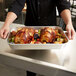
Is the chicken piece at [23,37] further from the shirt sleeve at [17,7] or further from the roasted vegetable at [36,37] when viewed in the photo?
the shirt sleeve at [17,7]

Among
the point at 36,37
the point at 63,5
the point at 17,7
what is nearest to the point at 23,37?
the point at 36,37

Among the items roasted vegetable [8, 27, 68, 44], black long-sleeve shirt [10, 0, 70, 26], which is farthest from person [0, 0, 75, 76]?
roasted vegetable [8, 27, 68, 44]

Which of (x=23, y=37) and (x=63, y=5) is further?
(x=63, y=5)

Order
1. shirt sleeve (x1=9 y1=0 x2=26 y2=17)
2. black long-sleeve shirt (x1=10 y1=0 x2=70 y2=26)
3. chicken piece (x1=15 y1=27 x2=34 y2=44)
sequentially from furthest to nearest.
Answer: black long-sleeve shirt (x1=10 y1=0 x2=70 y2=26), shirt sleeve (x1=9 y1=0 x2=26 y2=17), chicken piece (x1=15 y1=27 x2=34 y2=44)

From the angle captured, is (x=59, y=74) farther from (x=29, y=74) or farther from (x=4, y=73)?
(x=4, y=73)

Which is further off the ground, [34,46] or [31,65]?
[34,46]

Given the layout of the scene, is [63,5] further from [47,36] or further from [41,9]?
[47,36]

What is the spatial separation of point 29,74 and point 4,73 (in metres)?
0.42

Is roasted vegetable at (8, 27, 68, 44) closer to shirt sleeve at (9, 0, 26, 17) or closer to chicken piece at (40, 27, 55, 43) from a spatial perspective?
chicken piece at (40, 27, 55, 43)

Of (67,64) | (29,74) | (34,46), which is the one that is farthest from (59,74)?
(29,74)

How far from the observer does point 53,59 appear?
0.64m

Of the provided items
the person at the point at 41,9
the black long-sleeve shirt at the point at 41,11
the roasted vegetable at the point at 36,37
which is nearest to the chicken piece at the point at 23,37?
the roasted vegetable at the point at 36,37

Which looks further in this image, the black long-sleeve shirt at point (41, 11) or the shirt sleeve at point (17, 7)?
the black long-sleeve shirt at point (41, 11)

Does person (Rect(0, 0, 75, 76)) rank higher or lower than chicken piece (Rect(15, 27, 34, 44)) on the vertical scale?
higher
